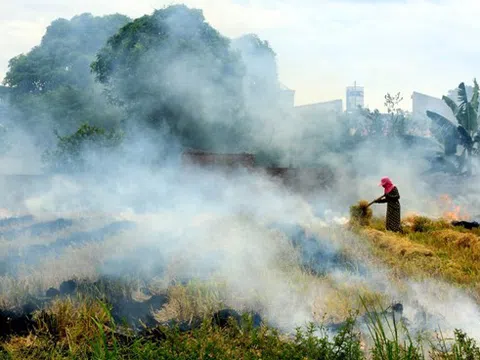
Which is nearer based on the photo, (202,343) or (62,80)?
(202,343)

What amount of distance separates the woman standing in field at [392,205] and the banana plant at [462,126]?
7873 millimetres

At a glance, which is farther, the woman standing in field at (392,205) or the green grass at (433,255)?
the woman standing in field at (392,205)

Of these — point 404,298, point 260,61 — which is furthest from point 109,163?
point 404,298

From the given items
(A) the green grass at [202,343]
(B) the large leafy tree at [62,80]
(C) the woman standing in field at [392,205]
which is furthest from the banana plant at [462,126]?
(A) the green grass at [202,343]

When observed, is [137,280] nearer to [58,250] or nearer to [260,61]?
[58,250]

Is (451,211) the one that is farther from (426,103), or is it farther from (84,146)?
(426,103)

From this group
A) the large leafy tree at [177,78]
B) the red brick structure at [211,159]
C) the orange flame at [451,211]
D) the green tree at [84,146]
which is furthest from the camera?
the large leafy tree at [177,78]

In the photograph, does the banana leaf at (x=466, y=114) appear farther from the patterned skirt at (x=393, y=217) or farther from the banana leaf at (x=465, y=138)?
the patterned skirt at (x=393, y=217)

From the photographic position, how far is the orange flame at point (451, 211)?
17.6m

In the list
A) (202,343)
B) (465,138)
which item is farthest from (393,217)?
(202,343)

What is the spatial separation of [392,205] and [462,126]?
8.49 metres

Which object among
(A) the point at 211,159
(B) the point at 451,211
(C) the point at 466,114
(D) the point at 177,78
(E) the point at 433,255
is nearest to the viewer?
(E) the point at 433,255

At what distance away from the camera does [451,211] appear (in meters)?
19.2

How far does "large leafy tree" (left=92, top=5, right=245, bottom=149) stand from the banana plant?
23.7 ft
